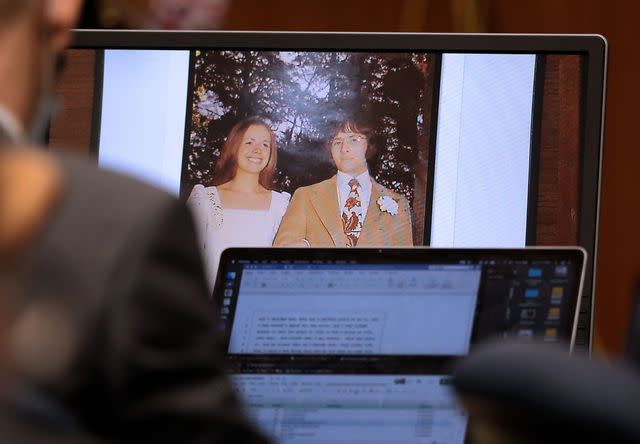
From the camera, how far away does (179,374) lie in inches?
22.3

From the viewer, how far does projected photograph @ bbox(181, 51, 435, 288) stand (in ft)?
4.45

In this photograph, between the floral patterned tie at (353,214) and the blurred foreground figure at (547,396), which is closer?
the blurred foreground figure at (547,396)

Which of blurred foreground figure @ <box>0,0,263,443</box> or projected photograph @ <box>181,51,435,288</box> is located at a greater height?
projected photograph @ <box>181,51,435,288</box>

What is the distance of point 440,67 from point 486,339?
41cm

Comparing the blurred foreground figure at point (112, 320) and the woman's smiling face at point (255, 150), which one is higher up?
the woman's smiling face at point (255, 150)

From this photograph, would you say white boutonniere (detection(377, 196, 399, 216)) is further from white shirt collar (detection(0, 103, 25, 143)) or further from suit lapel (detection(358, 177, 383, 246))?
white shirt collar (detection(0, 103, 25, 143))

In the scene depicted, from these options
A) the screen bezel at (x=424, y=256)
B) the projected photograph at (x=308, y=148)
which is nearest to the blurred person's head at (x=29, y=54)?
the screen bezel at (x=424, y=256)

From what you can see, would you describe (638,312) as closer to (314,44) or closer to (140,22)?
(314,44)

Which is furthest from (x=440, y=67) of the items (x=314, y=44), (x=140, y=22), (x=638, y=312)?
(x=140, y=22)

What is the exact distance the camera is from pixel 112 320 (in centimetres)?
54

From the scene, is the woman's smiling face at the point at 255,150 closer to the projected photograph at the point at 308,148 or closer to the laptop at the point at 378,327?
the projected photograph at the point at 308,148

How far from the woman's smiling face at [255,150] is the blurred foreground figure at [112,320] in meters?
0.77

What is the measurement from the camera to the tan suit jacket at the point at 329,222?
1352 mm

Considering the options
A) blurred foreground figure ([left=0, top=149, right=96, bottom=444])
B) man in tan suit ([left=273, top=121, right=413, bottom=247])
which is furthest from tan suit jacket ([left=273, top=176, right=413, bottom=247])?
blurred foreground figure ([left=0, top=149, right=96, bottom=444])
